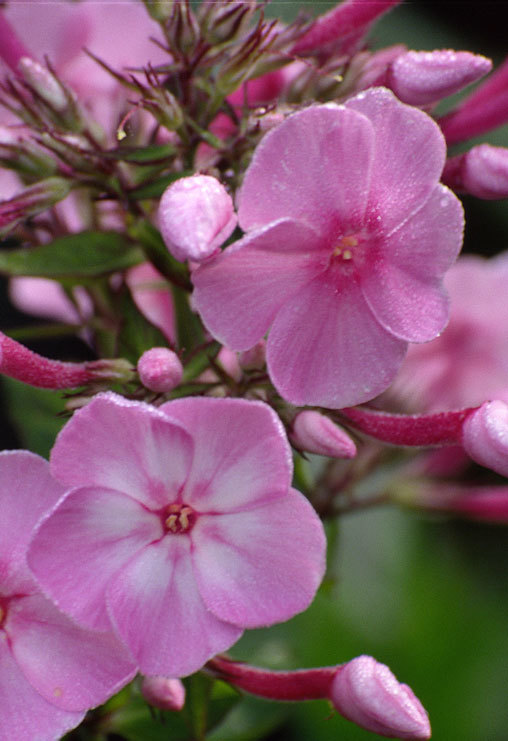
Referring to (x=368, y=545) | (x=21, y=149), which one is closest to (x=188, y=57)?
(x=21, y=149)

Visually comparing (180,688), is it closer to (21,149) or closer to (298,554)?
(298,554)

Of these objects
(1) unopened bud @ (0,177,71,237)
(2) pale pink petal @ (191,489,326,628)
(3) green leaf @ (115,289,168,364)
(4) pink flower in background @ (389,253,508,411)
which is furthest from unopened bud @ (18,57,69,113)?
(4) pink flower in background @ (389,253,508,411)

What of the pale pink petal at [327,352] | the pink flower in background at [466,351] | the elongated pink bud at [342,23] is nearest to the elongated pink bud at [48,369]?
the pale pink petal at [327,352]

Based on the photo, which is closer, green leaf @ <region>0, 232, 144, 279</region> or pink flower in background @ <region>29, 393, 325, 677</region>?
pink flower in background @ <region>29, 393, 325, 677</region>

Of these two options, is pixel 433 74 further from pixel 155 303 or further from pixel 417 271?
pixel 155 303

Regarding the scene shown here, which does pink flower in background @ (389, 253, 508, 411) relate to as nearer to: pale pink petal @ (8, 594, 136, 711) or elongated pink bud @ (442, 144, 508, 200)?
elongated pink bud @ (442, 144, 508, 200)

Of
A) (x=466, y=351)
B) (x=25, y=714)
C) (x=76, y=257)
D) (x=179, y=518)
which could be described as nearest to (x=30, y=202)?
(x=76, y=257)

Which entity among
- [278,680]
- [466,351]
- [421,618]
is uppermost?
[278,680]
